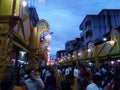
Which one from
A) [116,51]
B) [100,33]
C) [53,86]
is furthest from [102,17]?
[53,86]

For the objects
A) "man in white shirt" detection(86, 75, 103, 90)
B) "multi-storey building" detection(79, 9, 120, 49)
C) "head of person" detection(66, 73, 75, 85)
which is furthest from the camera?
"multi-storey building" detection(79, 9, 120, 49)

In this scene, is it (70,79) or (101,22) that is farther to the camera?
(101,22)

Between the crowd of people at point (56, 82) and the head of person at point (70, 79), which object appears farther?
the head of person at point (70, 79)

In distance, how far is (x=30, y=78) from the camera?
7176mm

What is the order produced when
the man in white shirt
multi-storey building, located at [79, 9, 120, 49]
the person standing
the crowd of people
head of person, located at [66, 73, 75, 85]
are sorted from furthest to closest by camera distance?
multi-storey building, located at [79, 9, 120, 49] → head of person, located at [66, 73, 75, 85] → the person standing → the crowd of people → the man in white shirt

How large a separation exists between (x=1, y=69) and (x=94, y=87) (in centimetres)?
316

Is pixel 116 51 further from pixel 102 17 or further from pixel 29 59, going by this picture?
pixel 102 17

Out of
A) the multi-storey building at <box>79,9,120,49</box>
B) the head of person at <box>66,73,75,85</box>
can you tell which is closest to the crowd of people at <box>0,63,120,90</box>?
the head of person at <box>66,73,75,85</box>

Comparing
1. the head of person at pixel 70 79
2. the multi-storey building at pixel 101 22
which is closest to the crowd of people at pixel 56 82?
the head of person at pixel 70 79

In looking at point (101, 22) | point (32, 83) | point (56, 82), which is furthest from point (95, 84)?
point (101, 22)

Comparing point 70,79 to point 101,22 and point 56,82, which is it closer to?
point 56,82

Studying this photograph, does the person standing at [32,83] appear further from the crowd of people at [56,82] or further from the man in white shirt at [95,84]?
the man in white shirt at [95,84]

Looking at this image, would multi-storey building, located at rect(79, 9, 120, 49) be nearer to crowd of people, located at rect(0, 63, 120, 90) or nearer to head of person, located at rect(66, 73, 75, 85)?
crowd of people, located at rect(0, 63, 120, 90)

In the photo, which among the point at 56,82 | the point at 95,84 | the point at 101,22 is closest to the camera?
the point at 95,84
